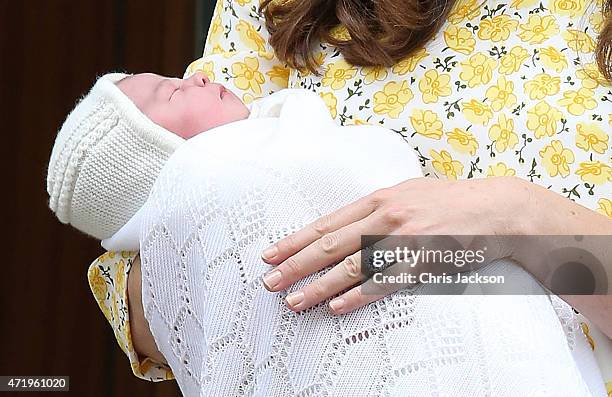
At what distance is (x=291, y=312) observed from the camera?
1024 millimetres

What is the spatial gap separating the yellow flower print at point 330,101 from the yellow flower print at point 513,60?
0.86 feet

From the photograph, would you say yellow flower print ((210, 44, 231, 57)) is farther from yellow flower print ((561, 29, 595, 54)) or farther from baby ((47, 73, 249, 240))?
yellow flower print ((561, 29, 595, 54))

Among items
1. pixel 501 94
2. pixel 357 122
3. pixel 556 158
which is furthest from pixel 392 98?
pixel 556 158

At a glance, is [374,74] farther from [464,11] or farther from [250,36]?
[250,36]

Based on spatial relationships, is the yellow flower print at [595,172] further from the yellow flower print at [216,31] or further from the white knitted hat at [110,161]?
the yellow flower print at [216,31]

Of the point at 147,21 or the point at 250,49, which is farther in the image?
the point at 147,21

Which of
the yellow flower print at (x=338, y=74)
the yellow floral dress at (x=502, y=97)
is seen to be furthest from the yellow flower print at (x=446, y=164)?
the yellow flower print at (x=338, y=74)

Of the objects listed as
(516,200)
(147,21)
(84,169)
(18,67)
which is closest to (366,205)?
(516,200)

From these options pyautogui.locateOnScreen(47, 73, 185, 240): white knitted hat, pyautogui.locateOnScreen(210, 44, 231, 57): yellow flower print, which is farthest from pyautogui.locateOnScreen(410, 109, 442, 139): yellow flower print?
pyautogui.locateOnScreen(210, 44, 231, 57): yellow flower print

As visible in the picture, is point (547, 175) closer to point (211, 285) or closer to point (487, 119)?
point (487, 119)

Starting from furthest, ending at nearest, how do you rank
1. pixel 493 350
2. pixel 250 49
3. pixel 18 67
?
pixel 18 67
pixel 250 49
pixel 493 350

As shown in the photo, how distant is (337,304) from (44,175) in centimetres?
167

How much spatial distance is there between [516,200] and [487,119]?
256 mm

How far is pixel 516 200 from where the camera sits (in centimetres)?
106
